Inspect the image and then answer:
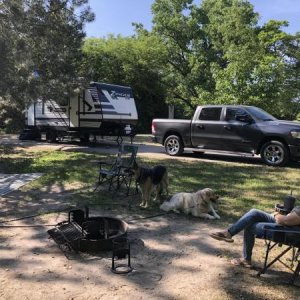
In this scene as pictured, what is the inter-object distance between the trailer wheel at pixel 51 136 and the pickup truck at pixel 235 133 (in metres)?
5.90

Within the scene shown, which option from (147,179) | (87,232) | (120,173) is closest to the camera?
(87,232)

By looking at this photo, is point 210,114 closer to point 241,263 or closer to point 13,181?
point 13,181

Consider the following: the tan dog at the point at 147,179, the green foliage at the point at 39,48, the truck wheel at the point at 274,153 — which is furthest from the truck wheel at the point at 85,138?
the tan dog at the point at 147,179

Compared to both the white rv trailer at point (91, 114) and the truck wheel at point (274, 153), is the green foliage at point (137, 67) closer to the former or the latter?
the white rv trailer at point (91, 114)

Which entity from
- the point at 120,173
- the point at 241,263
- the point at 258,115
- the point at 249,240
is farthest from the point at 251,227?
the point at 258,115

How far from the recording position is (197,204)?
688 centimetres

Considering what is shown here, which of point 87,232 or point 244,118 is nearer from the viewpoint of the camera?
point 87,232

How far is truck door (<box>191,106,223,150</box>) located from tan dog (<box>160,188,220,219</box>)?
644 centimetres

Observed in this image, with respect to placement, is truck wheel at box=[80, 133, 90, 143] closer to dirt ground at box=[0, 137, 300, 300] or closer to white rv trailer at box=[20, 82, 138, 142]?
white rv trailer at box=[20, 82, 138, 142]

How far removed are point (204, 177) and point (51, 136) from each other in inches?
419

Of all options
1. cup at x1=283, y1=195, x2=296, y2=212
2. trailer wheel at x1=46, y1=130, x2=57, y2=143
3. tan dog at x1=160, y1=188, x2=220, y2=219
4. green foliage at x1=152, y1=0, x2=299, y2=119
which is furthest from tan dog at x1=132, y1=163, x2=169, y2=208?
green foliage at x1=152, y1=0, x2=299, y2=119

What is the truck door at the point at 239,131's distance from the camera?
12.6 metres

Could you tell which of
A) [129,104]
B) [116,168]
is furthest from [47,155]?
[116,168]

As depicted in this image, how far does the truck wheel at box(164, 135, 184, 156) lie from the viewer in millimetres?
14453
